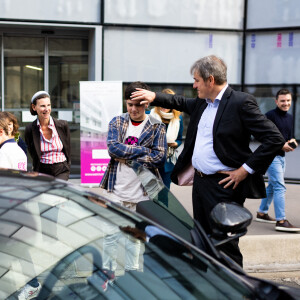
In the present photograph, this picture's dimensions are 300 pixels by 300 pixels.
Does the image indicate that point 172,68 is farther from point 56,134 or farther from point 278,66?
point 56,134

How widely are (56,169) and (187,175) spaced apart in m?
1.56

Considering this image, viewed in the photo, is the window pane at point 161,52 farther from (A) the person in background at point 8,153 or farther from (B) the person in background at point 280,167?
(A) the person in background at point 8,153

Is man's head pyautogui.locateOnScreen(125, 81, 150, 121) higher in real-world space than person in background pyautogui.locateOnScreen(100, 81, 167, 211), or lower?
higher

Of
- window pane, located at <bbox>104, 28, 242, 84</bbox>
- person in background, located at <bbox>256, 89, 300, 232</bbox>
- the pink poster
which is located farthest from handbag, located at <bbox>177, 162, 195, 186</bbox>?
window pane, located at <bbox>104, 28, 242, 84</bbox>

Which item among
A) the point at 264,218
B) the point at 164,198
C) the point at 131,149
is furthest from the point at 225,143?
the point at 264,218

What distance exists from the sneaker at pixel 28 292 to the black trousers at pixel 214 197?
1.80 m

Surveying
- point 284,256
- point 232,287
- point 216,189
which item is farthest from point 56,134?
point 232,287

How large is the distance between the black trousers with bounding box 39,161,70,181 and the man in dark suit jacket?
66.1 inches

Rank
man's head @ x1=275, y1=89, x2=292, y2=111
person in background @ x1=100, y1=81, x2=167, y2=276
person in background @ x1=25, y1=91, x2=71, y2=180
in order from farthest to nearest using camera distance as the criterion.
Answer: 1. man's head @ x1=275, y1=89, x2=292, y2=111
2. person in background @ x1=25, y1=91, x2=71, y2=180
3. person in background @ x1=100, y1=81, x2=167, y2=276

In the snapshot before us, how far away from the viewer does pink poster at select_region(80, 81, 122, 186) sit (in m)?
8.49

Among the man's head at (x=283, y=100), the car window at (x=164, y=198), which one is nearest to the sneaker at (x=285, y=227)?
the man's head at (x=283, y=100)

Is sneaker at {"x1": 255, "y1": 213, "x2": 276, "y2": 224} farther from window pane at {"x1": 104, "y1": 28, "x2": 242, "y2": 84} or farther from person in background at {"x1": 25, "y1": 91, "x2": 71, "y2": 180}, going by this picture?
window pane at {"x1": 104, "y1": 28, "x2": 242, "y2": 84}

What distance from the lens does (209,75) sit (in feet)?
12.1

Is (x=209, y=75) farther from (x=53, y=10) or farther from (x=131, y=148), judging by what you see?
(x=53, y=10)
